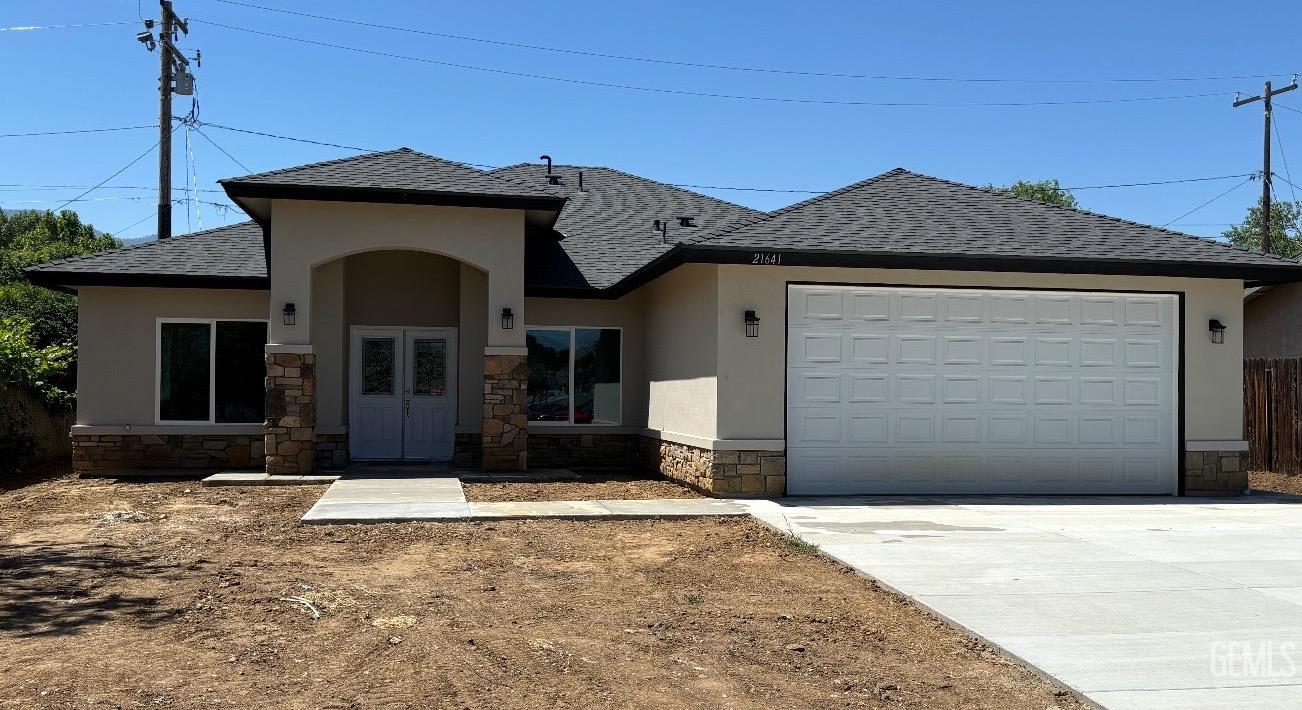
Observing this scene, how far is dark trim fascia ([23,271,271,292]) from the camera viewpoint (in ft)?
48.7

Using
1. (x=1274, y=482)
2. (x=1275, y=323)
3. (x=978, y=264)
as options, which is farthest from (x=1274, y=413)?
Result: (x=978, y=264)

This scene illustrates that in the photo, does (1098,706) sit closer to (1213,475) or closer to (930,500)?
(930,500)

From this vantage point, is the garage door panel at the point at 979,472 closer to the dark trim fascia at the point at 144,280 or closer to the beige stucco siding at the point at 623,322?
the beige stucco siding at the point at 623,322

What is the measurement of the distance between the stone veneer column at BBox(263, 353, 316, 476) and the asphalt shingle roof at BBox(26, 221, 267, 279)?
203 cm

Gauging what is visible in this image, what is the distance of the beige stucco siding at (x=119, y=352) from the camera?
15242mm

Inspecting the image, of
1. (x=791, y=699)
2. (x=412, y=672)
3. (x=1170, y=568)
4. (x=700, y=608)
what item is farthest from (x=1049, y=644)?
(x=412, y=672)

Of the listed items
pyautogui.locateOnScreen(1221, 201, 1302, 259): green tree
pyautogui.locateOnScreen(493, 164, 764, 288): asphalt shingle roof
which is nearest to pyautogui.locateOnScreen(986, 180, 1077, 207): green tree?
pyautogui.locateOnScreen(1221, 201, 1302, 259): green tree

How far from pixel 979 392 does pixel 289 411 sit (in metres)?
9.29

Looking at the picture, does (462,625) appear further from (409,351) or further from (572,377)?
(409,351)

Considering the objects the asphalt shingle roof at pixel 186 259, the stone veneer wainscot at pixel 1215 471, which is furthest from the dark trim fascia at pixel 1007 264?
the asphalt shingle roof at pixel 186 259

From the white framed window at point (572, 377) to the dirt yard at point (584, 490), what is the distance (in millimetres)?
2061

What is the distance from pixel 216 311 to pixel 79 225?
119 feet

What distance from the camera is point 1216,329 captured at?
13.2 m

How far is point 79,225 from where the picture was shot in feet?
151
